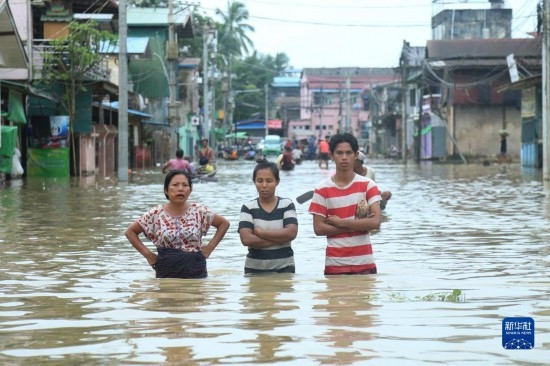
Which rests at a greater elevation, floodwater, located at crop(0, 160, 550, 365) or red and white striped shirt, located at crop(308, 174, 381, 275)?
red and white striped shirt, located at crop(308, 174, 381, 275)

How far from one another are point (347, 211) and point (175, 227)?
1.39 metres

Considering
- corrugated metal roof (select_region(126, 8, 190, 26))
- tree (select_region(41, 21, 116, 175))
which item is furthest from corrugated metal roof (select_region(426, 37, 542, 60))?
tree (select_region(41, 21, 116, 175))

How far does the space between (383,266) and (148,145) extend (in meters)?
56.8

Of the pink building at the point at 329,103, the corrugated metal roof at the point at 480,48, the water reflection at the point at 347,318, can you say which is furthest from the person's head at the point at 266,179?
the pink building at the point at 329,103

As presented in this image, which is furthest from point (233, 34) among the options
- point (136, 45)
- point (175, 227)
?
point (175, 227)

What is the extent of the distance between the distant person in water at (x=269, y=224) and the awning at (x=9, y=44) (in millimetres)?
20436

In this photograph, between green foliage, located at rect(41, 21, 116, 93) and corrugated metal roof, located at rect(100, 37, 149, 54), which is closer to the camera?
green foliage, located at rect(41, 21, 116, 93)

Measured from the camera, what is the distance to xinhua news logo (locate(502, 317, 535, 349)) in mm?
6324

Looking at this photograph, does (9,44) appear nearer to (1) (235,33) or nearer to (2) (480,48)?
(2) (480,48)

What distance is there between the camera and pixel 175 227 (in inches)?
378

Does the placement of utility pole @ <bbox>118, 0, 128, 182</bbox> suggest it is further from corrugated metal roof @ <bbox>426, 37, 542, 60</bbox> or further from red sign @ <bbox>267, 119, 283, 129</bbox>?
red sign @ <bbox>267, 119, 283, 129</bbox>

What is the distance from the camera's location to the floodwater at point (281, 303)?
662 cm

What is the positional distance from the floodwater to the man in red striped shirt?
0.19m

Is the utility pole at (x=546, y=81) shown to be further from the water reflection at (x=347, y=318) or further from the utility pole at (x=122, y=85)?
the water reflection at (x=347, y=318)
